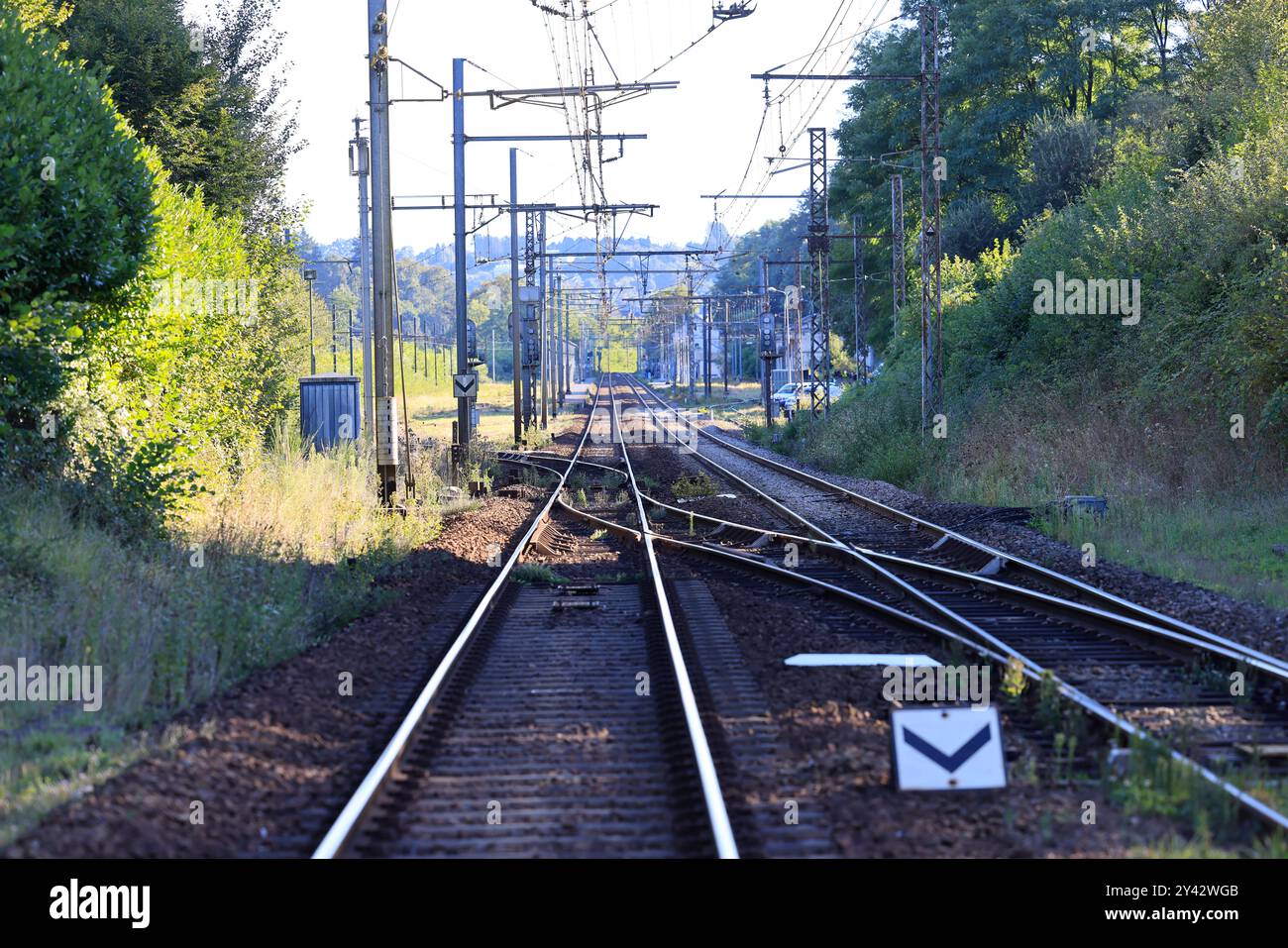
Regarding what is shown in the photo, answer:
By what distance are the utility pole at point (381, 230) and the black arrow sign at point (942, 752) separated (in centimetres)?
1263

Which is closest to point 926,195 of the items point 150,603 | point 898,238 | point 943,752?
point 898,238

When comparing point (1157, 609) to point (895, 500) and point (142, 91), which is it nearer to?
point (895, 500)

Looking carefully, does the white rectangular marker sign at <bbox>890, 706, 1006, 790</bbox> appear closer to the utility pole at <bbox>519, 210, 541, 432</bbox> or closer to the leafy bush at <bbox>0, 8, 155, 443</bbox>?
the leafy bush at <bbox>0, 8, 155, 443</bbox>

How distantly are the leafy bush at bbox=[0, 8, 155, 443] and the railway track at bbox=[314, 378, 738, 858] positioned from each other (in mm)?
5286

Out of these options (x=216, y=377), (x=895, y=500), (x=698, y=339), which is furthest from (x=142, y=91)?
(x=698, y=339)

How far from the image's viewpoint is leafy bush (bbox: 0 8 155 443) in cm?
1262

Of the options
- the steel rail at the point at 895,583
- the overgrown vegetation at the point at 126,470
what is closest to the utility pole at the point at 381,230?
the overgrown vegetation at the point at 126,470

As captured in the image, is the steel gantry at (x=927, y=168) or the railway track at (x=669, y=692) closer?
the railway track at (x=669, y=692)

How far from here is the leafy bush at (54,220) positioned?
1262 centimetres

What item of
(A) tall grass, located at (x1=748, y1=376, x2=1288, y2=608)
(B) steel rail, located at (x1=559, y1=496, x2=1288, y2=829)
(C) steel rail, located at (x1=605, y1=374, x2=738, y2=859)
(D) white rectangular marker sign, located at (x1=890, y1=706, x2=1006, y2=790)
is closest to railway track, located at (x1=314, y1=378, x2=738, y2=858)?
(C) steel rail, located at (x1=605, y1=374, x2=738, y2=859)

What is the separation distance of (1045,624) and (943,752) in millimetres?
5682

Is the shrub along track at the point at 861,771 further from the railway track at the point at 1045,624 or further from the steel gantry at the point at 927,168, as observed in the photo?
the steel gantry at the point at 927,168

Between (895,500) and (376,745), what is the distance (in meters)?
17.6

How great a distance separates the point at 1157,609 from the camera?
41.3 ft
